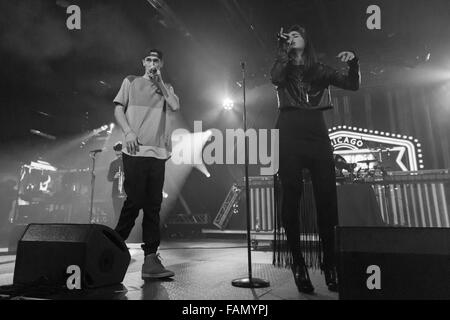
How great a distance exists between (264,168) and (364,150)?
7.55ft

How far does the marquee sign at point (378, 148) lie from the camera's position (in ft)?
22.3

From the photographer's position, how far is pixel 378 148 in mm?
6832

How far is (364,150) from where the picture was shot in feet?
23.1

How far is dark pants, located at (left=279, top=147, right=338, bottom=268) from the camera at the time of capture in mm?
1898

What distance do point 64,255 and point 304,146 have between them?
59.1 inches

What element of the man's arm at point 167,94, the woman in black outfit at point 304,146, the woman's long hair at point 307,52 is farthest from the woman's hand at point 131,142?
the woman's long hair at point 307,52

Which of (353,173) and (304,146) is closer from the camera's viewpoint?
(304,146)

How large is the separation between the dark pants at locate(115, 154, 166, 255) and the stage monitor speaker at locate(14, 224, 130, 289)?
0.33 meters

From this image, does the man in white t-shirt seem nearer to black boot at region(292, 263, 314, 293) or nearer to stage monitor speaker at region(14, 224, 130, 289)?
stage monitor speaker at region(14, 224, 130, 289)

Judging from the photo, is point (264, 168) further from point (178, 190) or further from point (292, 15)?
point (292, 15)

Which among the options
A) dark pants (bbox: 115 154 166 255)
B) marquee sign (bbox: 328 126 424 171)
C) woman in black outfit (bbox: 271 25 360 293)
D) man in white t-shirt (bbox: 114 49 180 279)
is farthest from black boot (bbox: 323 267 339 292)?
marquee sign (bbox: 328 126 424 171)

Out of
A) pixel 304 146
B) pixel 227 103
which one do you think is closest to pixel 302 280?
pixel 304 146

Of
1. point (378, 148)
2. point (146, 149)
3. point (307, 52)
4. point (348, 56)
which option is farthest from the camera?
point (378, 148)

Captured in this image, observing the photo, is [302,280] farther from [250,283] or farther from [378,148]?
[378,148]
